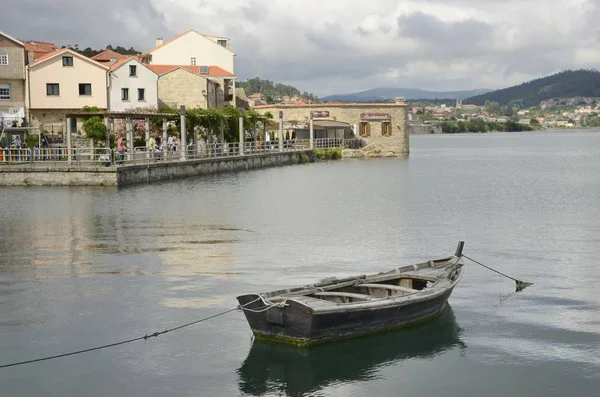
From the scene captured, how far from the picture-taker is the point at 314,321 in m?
11.7

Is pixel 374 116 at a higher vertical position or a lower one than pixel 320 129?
higher

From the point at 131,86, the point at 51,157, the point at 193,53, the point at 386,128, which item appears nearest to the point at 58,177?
the point at 51,157

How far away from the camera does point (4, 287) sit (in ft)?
53.6

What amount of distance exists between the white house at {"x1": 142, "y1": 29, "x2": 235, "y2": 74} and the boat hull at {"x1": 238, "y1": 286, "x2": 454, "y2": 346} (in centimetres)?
7065

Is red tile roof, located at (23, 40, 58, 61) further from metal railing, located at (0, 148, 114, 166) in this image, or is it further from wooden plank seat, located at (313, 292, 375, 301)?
wooden plank seat, located at (313, 292, 375, 301)

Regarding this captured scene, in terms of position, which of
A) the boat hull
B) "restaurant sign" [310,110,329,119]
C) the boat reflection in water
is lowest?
the boat reflection in water

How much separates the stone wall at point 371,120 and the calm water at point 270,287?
43.7 m

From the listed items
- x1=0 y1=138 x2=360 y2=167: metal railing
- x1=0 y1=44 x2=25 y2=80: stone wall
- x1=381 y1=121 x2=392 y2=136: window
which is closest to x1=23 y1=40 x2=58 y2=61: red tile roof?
x1=0 y1=44 x2=25 y2=80: stone wall

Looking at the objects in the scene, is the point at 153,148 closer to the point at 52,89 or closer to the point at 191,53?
the point at 52,89

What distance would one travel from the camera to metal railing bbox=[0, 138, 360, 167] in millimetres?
40094

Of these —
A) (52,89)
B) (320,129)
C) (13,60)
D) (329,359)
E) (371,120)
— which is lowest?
(329,359)

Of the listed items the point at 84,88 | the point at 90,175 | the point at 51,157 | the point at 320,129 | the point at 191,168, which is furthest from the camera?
the point at 320,129

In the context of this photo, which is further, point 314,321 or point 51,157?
point 51,157

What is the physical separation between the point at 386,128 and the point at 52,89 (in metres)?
32.3
